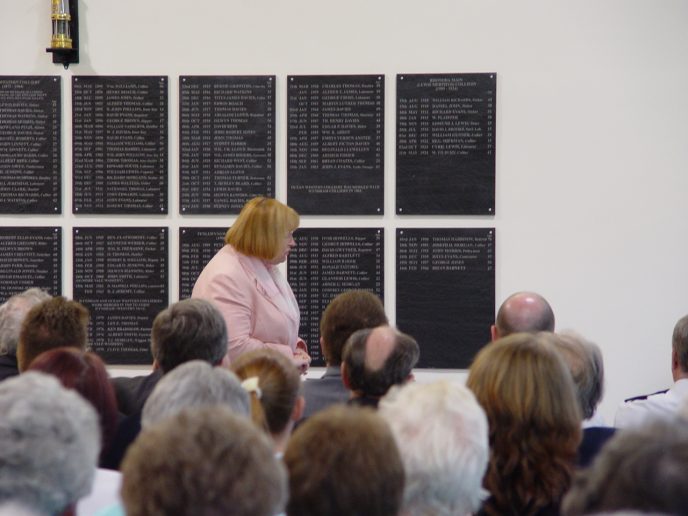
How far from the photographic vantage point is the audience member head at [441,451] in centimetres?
179

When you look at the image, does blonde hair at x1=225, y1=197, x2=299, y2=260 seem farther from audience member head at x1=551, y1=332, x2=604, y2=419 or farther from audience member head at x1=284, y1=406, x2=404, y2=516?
audience member head at x1=284, y1=406, x2=404, y2=516

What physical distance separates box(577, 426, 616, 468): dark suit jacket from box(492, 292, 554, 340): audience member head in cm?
104

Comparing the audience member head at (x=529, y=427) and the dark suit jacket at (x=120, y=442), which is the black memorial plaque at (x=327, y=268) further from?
the audience member head at (x=529, y=427)

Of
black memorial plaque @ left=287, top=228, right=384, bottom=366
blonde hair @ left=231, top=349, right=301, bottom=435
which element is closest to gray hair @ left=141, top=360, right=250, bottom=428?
blonde hair @ left=231, top=349, right=301, bottom=435

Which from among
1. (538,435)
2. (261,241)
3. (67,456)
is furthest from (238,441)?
(261,241)

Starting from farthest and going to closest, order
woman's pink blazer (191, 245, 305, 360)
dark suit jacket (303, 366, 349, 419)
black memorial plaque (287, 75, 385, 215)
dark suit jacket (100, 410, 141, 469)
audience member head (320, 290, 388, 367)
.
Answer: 1. black memorial plaque (287, 75, 385, 215)
2. woman's pink blazer (191, 245, 305, 360)
3. audience member head (320, 290, 388, 367)
4. dark suit jacket (303, 366, 349, 419)
5. dark suit jacket (100, 410, 141, 469)

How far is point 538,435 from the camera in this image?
82.5 inches

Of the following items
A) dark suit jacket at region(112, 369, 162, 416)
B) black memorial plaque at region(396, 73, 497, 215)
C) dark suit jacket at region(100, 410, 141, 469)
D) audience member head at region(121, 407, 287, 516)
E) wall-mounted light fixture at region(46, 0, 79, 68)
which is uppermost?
wall-mounted light fixture at region(46, 0, 79, 68)

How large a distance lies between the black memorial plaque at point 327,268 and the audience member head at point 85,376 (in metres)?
2.47

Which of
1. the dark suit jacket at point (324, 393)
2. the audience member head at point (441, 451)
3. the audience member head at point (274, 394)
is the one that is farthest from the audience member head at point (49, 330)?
the audience member head at point (441, 451)

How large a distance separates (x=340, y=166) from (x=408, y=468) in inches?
123

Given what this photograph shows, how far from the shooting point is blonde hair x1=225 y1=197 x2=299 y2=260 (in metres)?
4.02

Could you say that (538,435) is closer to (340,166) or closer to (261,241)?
(261,241)

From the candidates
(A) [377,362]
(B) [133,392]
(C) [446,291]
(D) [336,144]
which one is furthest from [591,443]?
(D) [336,144]
